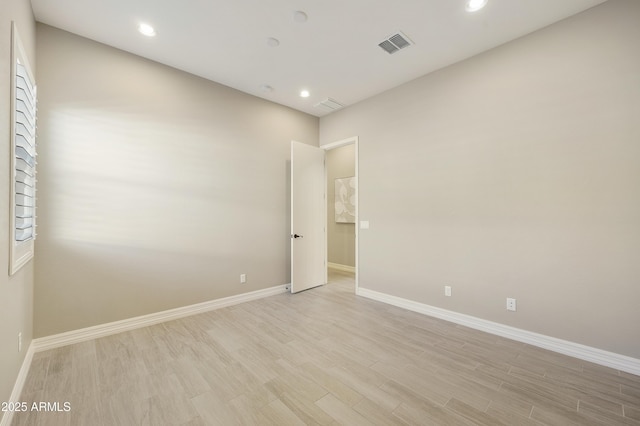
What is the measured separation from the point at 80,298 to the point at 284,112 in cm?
356

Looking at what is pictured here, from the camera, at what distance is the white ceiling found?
7.38 ft

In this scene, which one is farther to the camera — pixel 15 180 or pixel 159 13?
pixel 159 13

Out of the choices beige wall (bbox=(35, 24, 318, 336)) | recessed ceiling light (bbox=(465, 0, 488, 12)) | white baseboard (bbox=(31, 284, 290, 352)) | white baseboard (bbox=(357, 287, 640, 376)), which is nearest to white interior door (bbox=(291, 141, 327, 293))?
beige wall (bbox=(35, 24, 318, 336))

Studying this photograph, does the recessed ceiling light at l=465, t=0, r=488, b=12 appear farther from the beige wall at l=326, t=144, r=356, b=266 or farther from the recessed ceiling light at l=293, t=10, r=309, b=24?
the beige wall at l=326, t=144, r=356, b=266

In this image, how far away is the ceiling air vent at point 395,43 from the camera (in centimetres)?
263

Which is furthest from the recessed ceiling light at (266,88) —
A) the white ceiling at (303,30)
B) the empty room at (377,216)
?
the white ceiling at (303,30)

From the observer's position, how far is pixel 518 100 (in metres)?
2.63

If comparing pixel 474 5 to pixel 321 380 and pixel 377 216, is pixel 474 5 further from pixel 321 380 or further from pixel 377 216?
pixel 321 380

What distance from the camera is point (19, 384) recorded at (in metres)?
1.83

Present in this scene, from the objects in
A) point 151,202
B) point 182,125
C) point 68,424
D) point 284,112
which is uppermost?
point 284,112

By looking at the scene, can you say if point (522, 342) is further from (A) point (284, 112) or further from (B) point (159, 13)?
(B) point (159, 13)

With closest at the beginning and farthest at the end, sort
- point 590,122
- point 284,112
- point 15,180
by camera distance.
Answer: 1. point 15,180
2. point 590,122
3. point 284,112

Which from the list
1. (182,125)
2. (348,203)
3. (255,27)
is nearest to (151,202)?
(182,125)

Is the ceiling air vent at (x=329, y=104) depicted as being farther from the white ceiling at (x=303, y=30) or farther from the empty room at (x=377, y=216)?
the white ceiling at (x=303, y=30)
